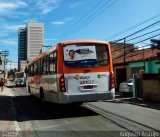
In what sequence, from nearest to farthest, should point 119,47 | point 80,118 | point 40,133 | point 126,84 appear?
point 40,133, point 80,118, point 126,84, point 119,47

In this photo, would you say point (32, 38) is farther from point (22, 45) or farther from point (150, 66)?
point (150, 66)

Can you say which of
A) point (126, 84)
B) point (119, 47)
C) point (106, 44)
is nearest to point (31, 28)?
point (119, 47)

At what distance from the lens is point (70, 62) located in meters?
15.9

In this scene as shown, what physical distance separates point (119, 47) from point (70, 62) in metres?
41.8

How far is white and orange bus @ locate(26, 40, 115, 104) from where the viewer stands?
51.2ft

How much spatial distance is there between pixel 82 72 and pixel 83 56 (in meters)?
0.68

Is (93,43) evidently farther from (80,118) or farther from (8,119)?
(8,119)

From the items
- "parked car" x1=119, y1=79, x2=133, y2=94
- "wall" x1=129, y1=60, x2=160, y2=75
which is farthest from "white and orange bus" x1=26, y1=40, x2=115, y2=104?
"wall" x1=129, y1=60, x2=160, y2=75

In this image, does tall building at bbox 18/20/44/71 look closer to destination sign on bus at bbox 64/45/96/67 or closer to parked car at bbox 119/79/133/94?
parked car at bbox 119/79/133/94

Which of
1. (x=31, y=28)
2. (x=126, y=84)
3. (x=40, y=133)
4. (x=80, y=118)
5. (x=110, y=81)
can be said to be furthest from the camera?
(x=31, y=28)

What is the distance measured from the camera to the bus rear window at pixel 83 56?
15891mm

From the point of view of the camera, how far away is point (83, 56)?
16016 millimetres

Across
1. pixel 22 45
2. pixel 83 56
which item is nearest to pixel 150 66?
pixel 83 56

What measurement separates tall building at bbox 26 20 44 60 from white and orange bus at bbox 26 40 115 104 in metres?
76.8
